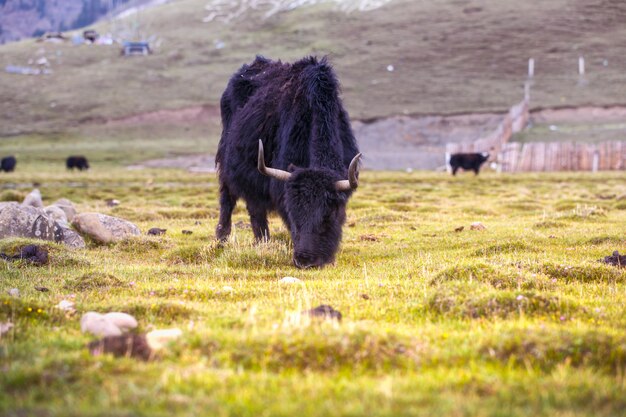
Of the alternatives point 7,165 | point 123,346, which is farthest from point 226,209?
point 7,165

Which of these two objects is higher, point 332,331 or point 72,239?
point 332,331

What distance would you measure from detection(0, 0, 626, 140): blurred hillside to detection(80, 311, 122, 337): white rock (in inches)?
1926

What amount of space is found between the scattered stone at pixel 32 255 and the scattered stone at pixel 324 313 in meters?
4.41

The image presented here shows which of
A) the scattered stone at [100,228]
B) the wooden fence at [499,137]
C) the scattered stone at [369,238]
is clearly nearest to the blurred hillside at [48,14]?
the wooden fence at [499,137]

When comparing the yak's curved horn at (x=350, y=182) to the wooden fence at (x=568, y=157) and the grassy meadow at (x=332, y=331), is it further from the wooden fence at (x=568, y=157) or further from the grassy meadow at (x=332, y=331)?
the wooden fence at (x=568, y=157)

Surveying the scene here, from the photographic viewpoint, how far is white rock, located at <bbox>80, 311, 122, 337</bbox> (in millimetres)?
4691

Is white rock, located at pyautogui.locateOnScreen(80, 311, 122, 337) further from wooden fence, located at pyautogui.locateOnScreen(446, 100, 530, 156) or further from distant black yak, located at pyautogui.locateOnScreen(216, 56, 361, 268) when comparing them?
wooden fence, located at pyautogui.locateOnScreen(446, 100, 530, 156)

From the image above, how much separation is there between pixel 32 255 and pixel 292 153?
3646mm

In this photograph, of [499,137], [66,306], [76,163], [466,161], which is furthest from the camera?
[499,137]

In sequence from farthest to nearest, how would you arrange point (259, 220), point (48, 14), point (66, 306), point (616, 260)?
point (48, 14)
point (259, 220)
point (616, 260)
point (66, 306)

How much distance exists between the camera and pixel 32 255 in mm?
8422

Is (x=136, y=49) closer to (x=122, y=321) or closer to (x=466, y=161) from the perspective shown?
(x=466, y=161)

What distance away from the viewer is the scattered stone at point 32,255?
8242 mm

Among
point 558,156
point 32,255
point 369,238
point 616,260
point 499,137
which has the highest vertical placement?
point 499,137
